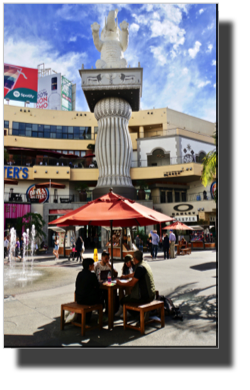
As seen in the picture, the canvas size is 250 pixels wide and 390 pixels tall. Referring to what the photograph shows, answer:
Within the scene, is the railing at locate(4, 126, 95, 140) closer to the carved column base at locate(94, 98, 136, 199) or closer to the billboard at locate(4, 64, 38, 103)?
the billboard at locate(4, 64, 38, 103)

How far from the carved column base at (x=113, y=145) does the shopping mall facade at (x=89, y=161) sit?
3818 millimetres

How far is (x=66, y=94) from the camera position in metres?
74.0

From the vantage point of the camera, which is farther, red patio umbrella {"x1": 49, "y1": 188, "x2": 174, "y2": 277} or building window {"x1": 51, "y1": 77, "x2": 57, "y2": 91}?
building window {"x1": 51, "y1": 77, "x2": 57, "y2": 91}

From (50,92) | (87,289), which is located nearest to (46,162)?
(87,289)

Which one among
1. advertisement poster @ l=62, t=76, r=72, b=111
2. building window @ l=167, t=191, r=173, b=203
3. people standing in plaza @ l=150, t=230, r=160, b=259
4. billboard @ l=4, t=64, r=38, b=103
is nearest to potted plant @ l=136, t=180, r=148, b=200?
building window @ l=167, t=191, r=173, b=203

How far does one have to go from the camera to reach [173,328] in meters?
5.02

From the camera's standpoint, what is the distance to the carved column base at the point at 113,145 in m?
27.0

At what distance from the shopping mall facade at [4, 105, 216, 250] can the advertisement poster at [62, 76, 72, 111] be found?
35605 millimetres

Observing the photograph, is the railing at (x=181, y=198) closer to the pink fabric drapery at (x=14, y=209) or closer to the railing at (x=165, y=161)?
the railing at (x=165, y=161)

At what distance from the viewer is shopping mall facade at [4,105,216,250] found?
30.8 meters

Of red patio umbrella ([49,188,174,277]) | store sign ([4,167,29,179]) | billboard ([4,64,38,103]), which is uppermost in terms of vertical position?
billboard ([4,64,38,103])
